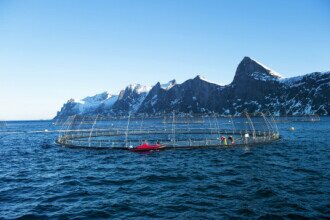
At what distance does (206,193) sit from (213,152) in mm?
31954

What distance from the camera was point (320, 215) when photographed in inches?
1010

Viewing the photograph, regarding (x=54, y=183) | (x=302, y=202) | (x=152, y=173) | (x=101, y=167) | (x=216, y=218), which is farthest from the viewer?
(x=101, y=167)

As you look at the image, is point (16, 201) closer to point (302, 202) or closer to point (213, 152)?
point (302, 202)

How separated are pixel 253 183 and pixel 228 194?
638cm

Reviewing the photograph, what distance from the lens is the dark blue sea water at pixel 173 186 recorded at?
28062mm

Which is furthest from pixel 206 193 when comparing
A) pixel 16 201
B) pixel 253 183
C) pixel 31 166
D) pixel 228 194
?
pixel 31 166

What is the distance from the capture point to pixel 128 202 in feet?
102

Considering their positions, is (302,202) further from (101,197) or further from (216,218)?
(101,197)

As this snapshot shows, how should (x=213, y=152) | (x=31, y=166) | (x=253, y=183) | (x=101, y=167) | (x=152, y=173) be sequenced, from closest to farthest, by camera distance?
(x=253, y=183) < (x=152, y=173) < (x=101, y=167) < (x=31, y=166) < (x=213, y=152)

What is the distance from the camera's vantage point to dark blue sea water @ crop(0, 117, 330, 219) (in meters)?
28.1

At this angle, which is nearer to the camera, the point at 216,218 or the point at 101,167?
the point at 216,218

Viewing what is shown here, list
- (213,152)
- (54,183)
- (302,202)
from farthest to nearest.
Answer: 1. (213,152)
2. (54,183)
3. (302,202)

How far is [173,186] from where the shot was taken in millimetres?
37594

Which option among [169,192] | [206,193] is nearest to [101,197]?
[169,192]
